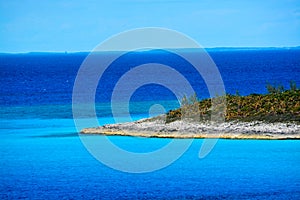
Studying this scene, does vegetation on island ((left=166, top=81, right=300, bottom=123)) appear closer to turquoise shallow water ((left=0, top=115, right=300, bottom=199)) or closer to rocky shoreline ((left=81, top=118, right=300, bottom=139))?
rocky shoreline ((left=81, top=118, right=300, bottom=139))

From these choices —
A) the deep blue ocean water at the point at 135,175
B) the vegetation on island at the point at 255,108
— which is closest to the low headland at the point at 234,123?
the vegetation on island at the point at 255,108

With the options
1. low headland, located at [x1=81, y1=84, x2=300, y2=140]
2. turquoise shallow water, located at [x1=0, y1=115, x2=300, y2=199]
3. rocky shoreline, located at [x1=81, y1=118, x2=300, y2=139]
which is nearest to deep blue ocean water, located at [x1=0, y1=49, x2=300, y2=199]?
turquoise shallow water, located at [x1=0, y1=115, x2=300, y2=199]

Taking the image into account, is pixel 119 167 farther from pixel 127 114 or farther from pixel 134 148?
pixel 127 114

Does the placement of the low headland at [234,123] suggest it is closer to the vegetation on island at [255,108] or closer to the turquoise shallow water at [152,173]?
the vegetation on island at [255,108]

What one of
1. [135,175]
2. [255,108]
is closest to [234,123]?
[255,108]

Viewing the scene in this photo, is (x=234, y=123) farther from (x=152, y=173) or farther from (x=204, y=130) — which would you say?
(x=152, y=173)

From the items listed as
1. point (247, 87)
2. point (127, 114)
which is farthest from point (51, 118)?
point (247, 87)
